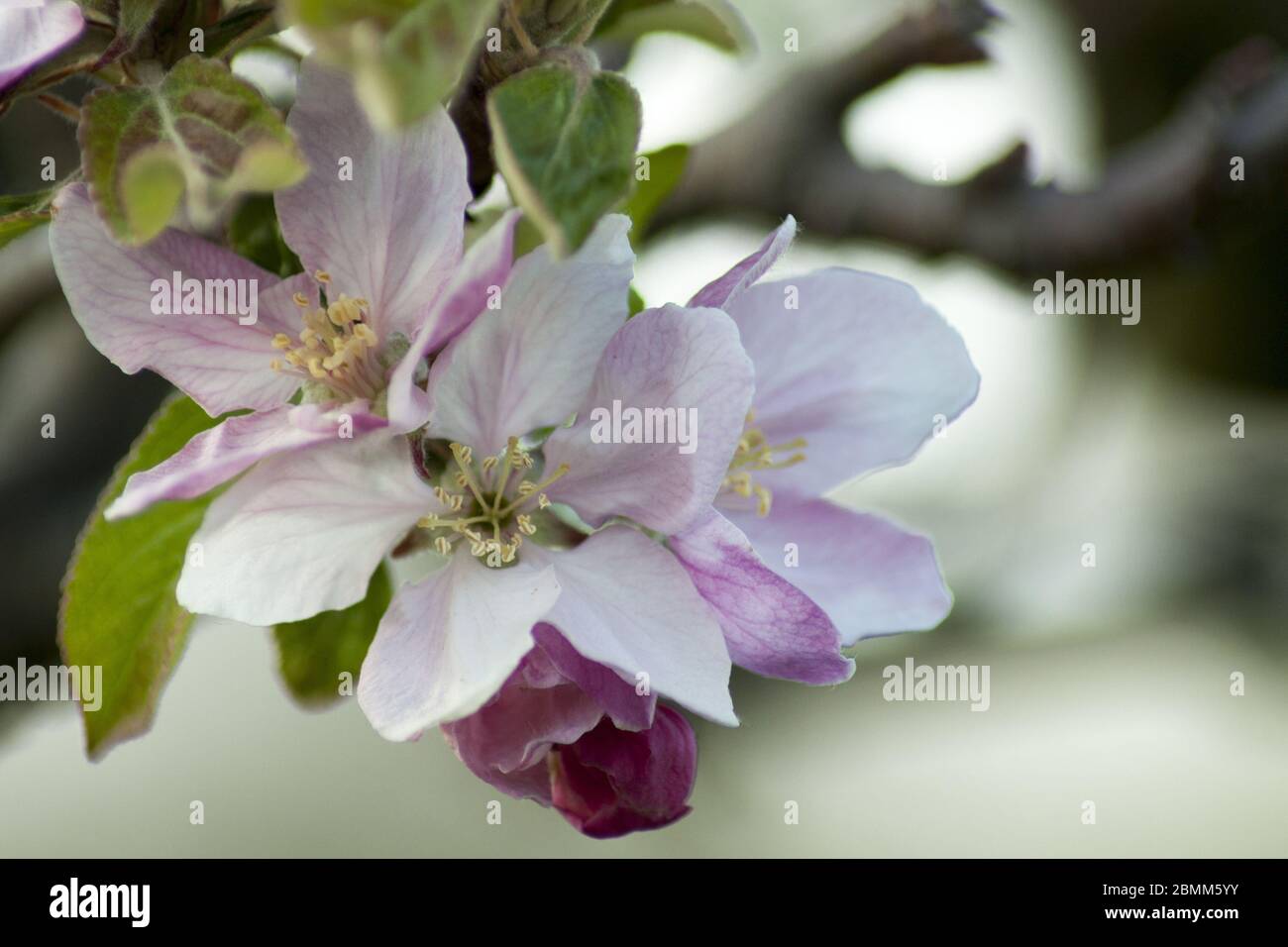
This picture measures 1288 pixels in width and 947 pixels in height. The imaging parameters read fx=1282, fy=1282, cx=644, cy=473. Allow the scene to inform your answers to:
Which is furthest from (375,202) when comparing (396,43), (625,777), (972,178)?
(972,178)

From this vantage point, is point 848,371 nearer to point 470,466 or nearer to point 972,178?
point 470,466

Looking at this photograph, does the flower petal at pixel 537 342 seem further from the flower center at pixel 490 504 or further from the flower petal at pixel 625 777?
the flower petal at pixel 625 777

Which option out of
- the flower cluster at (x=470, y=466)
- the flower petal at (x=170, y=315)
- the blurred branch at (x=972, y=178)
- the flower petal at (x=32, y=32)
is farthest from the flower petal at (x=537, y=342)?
the blurred branch at (x=972, y=178)

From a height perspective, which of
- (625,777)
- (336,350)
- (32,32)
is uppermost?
(32,32)

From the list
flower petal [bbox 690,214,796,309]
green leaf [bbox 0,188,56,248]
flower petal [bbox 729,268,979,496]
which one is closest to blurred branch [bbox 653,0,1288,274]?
flower petal [bbox 729,268,979,496]

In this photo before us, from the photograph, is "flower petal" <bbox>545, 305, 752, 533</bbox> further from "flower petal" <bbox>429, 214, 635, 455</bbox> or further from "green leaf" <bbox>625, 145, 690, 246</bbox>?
"green leaf" <bbox>625, 145, 690, 246</bbox>
